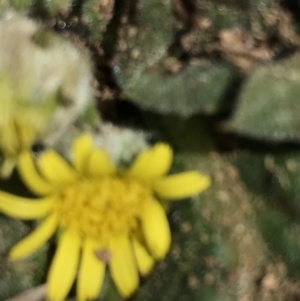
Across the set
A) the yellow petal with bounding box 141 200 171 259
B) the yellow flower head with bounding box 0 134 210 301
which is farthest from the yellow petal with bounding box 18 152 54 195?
the yellow petal with bounding box 141 200 171 259

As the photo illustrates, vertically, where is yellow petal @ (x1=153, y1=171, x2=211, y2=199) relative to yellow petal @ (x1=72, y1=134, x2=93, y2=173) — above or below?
below

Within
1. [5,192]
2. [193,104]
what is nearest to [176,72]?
[193,104]

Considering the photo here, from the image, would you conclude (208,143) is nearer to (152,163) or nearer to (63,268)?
(152,163)

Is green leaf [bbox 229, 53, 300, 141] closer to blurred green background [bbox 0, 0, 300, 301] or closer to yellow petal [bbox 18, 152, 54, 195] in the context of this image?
blurred green background [bbox 0, 0, 300, 301]

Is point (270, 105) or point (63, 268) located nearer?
point (270, 105)

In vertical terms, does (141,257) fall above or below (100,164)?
below

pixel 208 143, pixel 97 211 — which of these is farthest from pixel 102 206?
pixel 208 143
